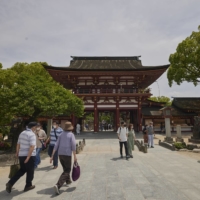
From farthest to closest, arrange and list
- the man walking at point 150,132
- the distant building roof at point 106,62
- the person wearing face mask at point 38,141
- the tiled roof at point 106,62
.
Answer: the distant building roof at point 106,62 < the tiled roof at point 106,62 < the man walking at point 150,132 < the person wearing face mask at point 38,141

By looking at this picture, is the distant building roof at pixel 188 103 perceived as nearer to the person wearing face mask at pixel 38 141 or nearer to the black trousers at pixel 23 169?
the person wearing face mask at pixel 38 141

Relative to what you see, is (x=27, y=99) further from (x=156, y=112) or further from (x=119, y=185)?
(x=156, y=112)

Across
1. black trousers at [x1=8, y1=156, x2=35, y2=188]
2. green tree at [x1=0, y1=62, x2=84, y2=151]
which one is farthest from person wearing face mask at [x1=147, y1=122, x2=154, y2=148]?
black trousers at [x1=8, y1=156, x2=35, y2=188]

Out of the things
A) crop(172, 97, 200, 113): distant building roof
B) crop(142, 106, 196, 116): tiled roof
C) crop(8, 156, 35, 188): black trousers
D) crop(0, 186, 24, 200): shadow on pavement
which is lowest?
crop(0, 186, 24, 200): shadow on pavement

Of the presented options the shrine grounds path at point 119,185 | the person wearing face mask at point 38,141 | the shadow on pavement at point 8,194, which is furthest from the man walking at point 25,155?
the person wearing face mask at point 38,141

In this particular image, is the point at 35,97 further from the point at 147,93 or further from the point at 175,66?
the point at 175,66

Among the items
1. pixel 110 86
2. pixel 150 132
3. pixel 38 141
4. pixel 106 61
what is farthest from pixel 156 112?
pixel 38 141

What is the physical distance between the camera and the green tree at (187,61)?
2088 cm

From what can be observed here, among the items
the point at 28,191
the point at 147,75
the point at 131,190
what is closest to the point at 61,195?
the point at 28,191

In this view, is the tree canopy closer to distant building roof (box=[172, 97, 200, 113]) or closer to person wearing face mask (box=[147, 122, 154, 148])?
person wearing face mask (box=[147, 122, 154, 148])

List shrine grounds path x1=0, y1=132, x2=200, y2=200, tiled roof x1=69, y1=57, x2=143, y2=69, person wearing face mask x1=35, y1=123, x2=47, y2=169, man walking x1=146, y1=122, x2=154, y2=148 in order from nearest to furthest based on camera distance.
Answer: shrine grounds path x1=0, y1=132, x2=200, y2=200 < person wearing face mask x1=35, y1=123, x2=47, y2=169 < man walking x1=146, y1=122, x2=154, y2=148 < tiled roof x1=69, y1=57, x2=143, y2=69

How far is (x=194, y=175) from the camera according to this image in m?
5.59

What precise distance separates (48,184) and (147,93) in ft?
59.7

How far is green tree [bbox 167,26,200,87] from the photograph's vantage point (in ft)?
68.5
